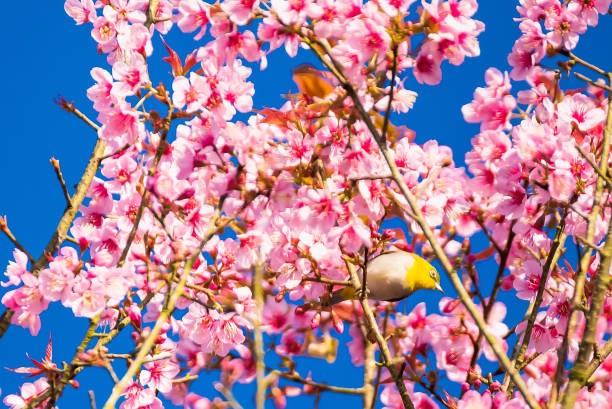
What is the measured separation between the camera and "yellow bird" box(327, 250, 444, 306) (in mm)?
3400

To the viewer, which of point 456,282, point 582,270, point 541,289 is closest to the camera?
point 456,282

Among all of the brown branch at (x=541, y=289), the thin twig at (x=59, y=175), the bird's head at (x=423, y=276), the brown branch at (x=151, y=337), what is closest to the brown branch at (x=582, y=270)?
the brown branch at (x=541, y=289)

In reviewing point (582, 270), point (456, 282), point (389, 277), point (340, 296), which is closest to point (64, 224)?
point (340, 296)

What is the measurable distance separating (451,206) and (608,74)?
83 cm

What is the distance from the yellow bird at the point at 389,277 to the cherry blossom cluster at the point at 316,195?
0.08 m

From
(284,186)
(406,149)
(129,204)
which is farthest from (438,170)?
(129,204)

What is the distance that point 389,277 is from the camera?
340cm

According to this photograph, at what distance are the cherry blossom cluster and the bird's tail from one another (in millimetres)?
46

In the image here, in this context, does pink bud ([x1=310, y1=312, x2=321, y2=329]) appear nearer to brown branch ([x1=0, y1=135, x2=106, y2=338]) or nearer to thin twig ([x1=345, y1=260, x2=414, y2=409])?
thin twig ([x1=345, y1=260, x2=414, y2=409])

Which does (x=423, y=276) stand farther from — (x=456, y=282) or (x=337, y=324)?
(x=456, y=282)

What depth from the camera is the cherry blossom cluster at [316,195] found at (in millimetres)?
2695

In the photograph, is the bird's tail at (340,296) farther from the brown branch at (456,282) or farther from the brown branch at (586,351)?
the brown branch at (586,351)

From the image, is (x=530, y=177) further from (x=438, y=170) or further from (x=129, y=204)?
(x=129, y=204)

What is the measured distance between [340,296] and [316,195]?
27.7 inches
